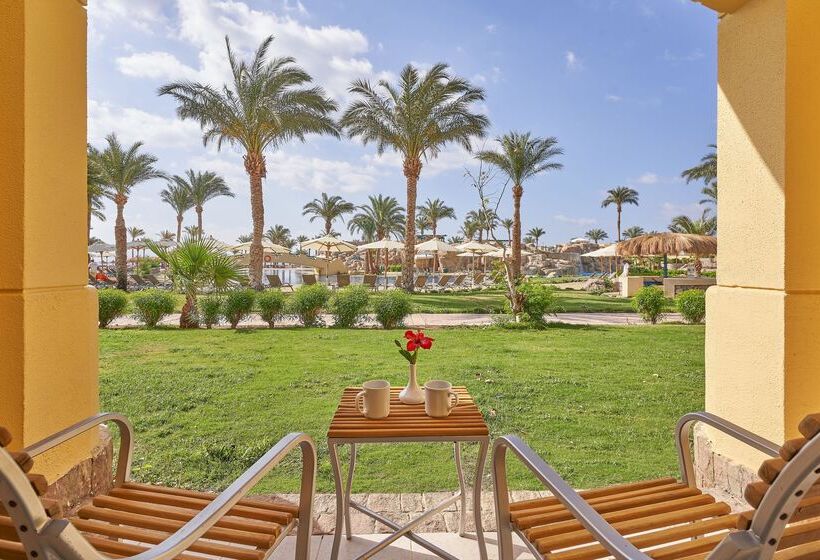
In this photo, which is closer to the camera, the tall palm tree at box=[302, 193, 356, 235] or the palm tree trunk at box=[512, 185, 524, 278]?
the palm tree trunk at box=[512, 185, 524, 278]

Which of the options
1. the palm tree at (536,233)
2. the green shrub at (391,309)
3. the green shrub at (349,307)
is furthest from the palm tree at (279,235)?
the green shrub at (391,309)

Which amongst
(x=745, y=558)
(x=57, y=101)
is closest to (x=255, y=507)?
(x=745, y=558)

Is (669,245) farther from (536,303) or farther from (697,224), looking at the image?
(697,224)

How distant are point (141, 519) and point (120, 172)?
27.2 meters

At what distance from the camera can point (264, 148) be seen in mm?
18047

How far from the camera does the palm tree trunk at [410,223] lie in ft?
61.8

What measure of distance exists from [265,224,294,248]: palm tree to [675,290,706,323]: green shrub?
5075 centimetres

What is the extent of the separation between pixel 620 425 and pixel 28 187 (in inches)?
174

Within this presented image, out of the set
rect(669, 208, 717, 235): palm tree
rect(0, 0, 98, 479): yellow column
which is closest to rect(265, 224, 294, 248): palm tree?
rect(669, 208, 717, 235): palm tree

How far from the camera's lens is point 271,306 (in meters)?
9.94

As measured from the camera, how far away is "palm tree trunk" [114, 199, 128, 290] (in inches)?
842

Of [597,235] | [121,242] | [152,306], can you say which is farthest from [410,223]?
[597,235]

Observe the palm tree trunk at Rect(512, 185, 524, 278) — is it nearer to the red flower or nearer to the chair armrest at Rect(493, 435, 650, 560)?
the red flower

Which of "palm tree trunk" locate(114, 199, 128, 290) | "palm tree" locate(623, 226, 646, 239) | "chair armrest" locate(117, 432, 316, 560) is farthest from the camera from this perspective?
"palm tree" locate(623, 226, 646, 239)
